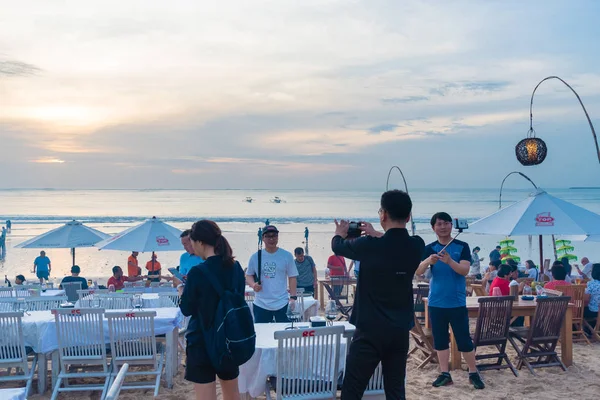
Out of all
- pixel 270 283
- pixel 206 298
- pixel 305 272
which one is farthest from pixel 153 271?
pixel 206 298

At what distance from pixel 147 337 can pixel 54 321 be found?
37.5 inches

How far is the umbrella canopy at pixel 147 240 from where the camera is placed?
33.0 feet

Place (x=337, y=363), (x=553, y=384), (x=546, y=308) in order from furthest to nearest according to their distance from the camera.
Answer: (x=546, y=308) → (x=553, y=384) → (x=337, y=363)

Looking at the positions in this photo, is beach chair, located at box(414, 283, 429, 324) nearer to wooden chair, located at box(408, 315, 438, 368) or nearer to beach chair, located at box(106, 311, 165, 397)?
wooden chair, located at box(408, 315, 438, 368)

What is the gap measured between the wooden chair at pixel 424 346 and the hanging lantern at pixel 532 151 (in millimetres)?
3308

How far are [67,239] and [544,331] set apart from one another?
28.9ft

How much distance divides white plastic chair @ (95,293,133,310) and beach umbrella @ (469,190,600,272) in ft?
15.9

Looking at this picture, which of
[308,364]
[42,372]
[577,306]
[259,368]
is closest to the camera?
[308,364]

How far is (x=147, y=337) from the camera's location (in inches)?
219

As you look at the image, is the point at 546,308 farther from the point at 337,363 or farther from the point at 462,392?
the point at 337,363

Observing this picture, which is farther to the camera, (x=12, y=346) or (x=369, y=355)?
(x=12, y=346)

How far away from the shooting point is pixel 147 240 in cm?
1020

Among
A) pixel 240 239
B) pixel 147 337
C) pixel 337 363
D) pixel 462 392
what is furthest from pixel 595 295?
pixel 240 239

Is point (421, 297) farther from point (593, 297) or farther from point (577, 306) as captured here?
point (593, 297)
